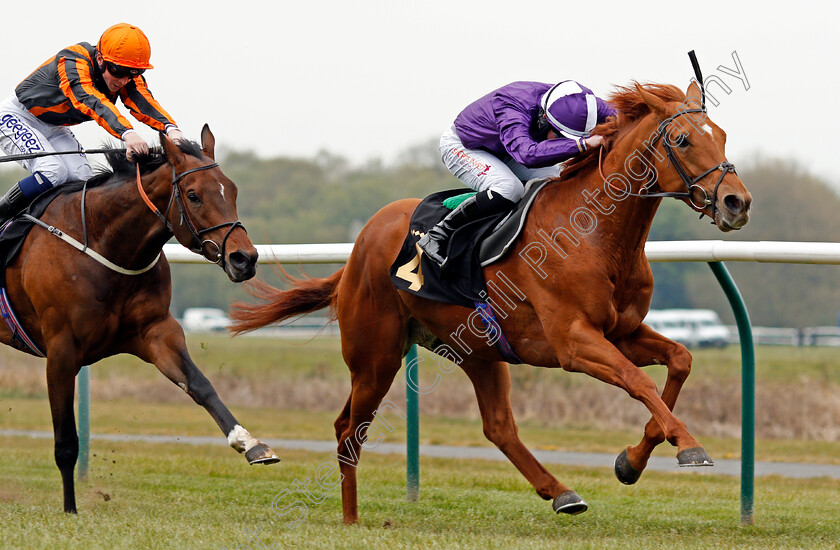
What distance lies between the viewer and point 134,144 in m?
5.14

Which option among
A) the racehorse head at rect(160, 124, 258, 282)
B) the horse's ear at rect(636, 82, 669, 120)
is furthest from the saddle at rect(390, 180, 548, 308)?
the racehorse head at rect(160, 124, 258, 282)

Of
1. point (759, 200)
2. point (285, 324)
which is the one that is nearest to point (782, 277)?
point (759, 200)

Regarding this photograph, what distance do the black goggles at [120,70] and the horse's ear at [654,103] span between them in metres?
2.70

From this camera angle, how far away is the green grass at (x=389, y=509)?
420cm

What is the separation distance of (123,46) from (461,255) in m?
2.14

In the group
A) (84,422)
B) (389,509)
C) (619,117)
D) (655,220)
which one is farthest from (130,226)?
(655,220)

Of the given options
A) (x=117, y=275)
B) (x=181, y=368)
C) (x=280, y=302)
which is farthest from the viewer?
(x=280, y=302)

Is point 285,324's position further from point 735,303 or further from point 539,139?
point 735,303

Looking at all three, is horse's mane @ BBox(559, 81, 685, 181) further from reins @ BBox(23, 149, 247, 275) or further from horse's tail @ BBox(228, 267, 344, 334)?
horse's tail @ BBox(228, 267, 344, 334)

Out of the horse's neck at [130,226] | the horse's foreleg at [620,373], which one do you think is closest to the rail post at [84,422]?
the horse's neck at [130,226]

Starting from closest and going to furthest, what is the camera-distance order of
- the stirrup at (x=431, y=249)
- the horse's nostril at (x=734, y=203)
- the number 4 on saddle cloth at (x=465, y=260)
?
the horse's nostril at (x=734, y=203) → the number 4 on saddle cloth at (x=465, y=260) → the stirrup at (x=431, y=249)

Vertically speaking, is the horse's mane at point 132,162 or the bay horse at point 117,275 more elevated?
the horse's mane at point 132,162

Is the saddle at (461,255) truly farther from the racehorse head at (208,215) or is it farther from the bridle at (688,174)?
the racehorse head at (208,215)

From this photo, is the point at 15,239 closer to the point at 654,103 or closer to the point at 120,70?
the point at 120,70
